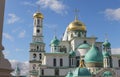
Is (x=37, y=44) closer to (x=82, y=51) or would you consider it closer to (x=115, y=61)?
(x=82, y=51)

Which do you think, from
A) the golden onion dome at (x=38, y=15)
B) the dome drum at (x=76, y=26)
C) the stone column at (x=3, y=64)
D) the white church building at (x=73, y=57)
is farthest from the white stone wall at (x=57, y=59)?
the stone column at (x=3, y=64)

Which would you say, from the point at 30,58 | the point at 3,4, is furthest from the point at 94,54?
the point at 3,4

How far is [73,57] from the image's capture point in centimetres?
4709

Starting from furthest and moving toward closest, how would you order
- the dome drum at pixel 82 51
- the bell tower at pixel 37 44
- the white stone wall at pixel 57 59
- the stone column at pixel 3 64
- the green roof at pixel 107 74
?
the bell tower at pixel 37 44 → the dome drum at pixel 82 51 → the white stone wall at pixel 57 59 → the green roof at pixel 107 74 → the stone column at pixel 3 64

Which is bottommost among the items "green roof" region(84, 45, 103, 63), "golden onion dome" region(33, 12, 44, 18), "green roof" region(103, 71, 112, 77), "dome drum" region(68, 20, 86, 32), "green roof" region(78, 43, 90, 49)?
"green roof" region(103, 71, 112, 77)

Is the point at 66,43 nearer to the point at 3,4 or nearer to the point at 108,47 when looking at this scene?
the point at 108,47

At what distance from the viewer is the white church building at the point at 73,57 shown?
42.7 metres

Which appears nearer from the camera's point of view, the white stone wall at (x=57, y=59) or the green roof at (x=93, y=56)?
the green roof at (x=93, y=56)

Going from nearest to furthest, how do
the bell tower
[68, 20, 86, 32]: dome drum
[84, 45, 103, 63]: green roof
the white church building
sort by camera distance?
the white church building → [84, 45, 103, 63]: green roof → the bell tower → [68, 20, 86, 32]: dome drum

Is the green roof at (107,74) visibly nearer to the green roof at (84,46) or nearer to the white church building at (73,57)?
the white church building at (73,57)

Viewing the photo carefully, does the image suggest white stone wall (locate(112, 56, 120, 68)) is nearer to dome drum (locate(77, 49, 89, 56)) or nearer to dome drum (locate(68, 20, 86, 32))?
dome drum (locate(77, 49, 89, 56))

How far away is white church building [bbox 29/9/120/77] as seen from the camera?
140ft

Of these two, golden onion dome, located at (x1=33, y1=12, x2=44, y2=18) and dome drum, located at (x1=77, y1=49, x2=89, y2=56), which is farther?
golden onion dome, located at (x1=33, y1=12, x2=44, y2=18)

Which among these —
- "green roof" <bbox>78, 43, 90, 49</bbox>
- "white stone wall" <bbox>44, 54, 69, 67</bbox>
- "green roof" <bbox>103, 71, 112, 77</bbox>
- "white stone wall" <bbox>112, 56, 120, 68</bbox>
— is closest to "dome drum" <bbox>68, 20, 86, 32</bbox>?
"green roof" <bbox>78, 43, 90, 49</bbox>
